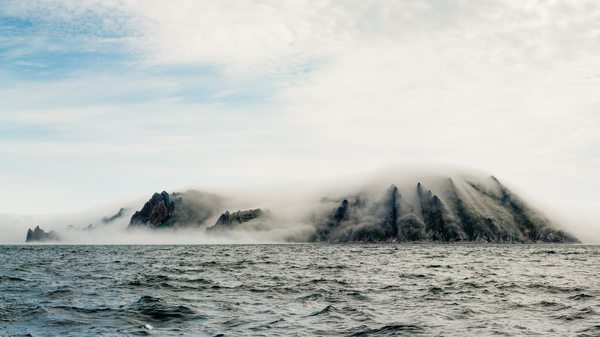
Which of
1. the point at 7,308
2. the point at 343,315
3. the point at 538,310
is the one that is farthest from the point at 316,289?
the point at 7,308

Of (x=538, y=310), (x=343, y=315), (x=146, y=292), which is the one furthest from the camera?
(x=146, y=292)

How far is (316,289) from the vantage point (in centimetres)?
4444

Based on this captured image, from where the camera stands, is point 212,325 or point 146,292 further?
point 146,292

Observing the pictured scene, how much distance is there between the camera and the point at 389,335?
1014 inches

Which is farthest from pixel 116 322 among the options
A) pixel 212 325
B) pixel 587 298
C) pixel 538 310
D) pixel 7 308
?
pixel 587 298

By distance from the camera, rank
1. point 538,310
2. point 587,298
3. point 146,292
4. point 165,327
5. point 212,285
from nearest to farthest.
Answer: point 165,327 < point 538,310 < point 587,298 < point 146,292 < point 212,285

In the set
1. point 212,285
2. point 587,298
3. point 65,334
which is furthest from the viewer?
point 212,285

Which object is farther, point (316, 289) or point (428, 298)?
point (316, 289)

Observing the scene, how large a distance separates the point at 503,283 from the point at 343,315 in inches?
1037

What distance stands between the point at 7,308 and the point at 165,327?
41.4ft

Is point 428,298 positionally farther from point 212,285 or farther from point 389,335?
point 212,285

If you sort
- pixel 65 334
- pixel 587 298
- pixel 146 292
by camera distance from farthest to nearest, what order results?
pixel 146 292, pixel 587 298, pixel 65 334

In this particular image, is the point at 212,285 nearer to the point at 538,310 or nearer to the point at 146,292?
the point at 146,292

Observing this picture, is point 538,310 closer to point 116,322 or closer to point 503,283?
point 503,283
